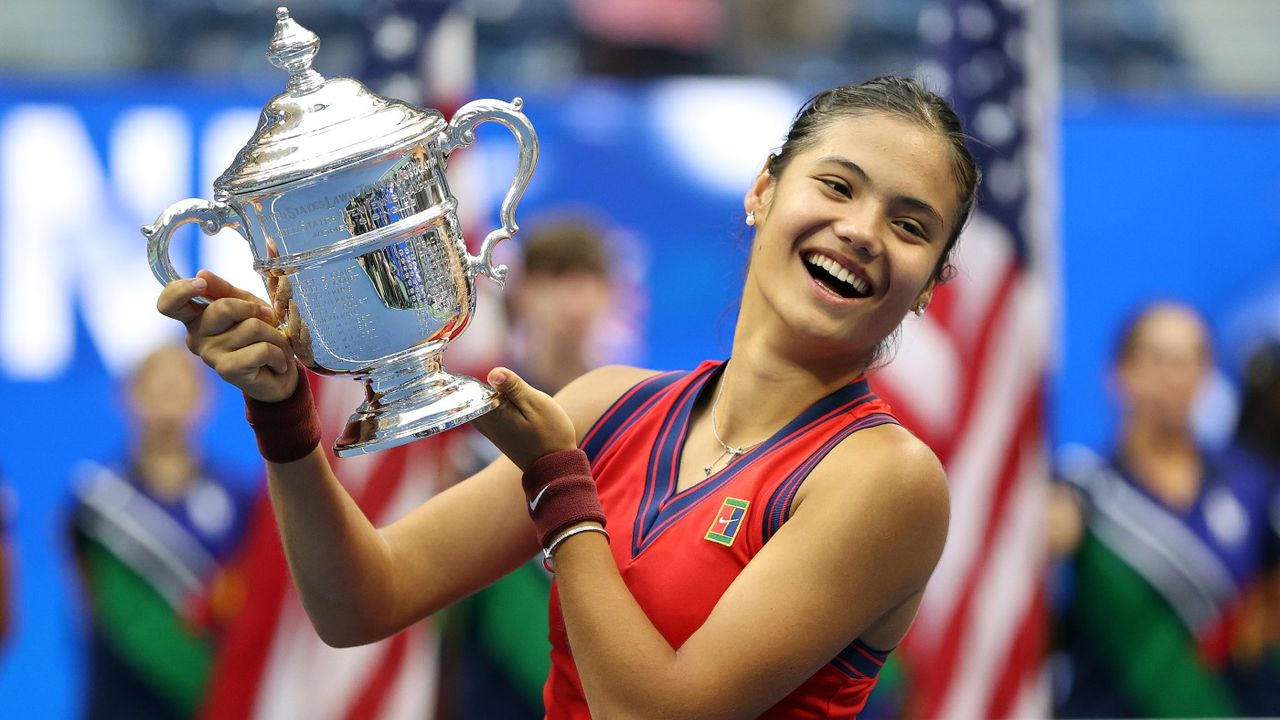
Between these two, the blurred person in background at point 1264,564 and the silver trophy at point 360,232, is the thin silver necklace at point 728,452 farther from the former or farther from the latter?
the blurred person in background at point 1264,564

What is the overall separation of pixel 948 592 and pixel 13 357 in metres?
2.93

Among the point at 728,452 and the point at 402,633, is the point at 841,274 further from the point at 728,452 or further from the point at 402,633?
the point at 402,633

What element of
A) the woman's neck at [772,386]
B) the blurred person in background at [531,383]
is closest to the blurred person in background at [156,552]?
the blurred person in background at [531,383]

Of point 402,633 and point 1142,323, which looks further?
point 1142,323

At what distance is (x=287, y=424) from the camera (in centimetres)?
161

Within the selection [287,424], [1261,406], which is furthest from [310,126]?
[1261,406]

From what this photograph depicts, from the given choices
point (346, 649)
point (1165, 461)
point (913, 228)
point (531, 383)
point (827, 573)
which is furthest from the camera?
point (1165, 461)

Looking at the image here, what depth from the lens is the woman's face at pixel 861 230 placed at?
1.58 meters

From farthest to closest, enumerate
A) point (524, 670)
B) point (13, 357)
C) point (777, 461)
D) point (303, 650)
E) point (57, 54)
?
point (57, 54), point (13, 357), point (524, 670), point (303, 650), point (777, 461)

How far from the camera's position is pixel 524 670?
4.04 meters

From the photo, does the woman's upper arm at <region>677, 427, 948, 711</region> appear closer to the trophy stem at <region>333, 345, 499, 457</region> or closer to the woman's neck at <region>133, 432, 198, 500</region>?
the trophy stem at <region>333, 345, 499, 457</region>

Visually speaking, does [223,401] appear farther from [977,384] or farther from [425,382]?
[425,382]

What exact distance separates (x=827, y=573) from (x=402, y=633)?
2435 mm

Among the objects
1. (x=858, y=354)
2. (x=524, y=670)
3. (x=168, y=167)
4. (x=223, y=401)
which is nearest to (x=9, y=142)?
(x=168, y=167)
